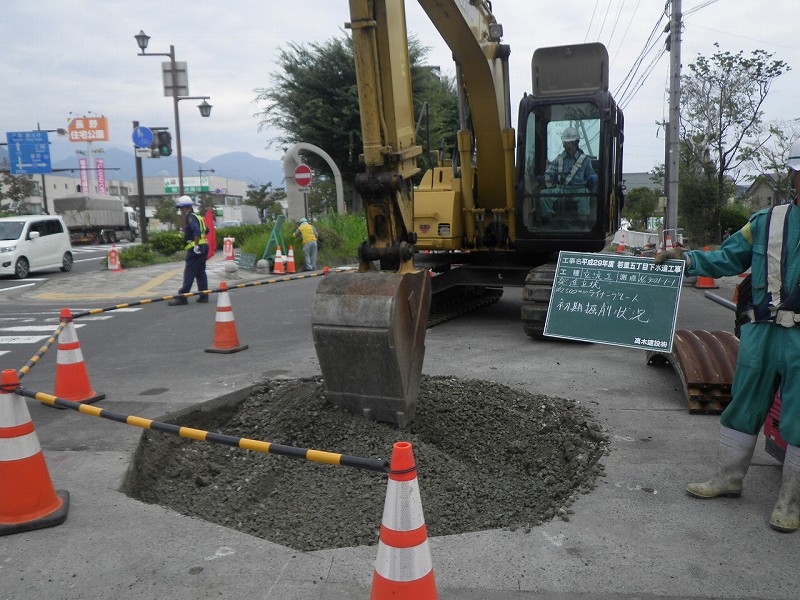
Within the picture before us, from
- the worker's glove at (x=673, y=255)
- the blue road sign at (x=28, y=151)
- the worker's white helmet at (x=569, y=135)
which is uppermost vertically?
the blue road sign at (x=28, y=151)

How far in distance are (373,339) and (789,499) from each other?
8.66 ft

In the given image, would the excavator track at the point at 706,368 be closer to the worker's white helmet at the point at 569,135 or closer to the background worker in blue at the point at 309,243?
the worker's white helmet at the point at 569,135

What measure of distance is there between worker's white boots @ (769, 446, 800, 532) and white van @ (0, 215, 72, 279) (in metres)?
20.3

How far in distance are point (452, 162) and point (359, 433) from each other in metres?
6.33

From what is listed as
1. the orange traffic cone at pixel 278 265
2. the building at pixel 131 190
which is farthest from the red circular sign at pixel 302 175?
the building at pixel 131 190

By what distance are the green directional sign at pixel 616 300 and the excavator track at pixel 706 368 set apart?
963 millimetres

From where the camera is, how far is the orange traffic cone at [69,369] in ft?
20.5

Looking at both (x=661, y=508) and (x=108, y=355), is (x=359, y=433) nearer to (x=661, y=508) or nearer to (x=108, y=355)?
(x=661, y=508)

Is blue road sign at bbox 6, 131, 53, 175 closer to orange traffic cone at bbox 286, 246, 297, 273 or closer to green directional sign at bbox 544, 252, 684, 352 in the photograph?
orange traffic cone at bbox 286, 246, 297, 273

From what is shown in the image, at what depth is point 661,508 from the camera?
393 centimetres

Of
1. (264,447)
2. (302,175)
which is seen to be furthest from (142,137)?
(264,447)

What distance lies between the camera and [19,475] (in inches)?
150

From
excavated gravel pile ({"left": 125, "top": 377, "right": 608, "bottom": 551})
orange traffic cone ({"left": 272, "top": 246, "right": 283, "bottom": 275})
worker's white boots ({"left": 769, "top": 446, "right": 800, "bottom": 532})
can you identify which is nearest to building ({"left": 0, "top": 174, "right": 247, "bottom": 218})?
orange traffic cone ({"left": 272, "top": 246, "right": 283, "bottom": 275})

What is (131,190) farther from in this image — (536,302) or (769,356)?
(769,356)
